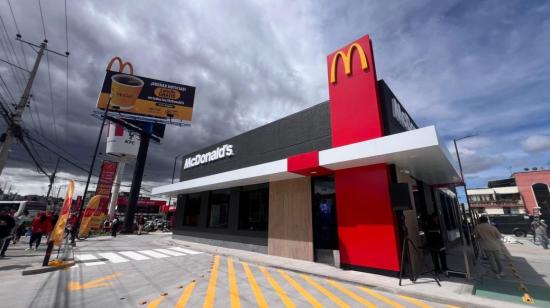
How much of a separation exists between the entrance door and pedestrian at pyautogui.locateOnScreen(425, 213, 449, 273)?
296 centimetres

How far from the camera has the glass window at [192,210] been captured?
15.7 meters

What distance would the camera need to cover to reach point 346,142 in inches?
323

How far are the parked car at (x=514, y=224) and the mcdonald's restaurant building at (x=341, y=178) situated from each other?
13024 mm

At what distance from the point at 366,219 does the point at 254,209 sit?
6.00m

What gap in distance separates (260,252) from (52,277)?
6.95m

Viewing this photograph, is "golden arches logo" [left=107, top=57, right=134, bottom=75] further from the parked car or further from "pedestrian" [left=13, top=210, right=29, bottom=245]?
the parked car

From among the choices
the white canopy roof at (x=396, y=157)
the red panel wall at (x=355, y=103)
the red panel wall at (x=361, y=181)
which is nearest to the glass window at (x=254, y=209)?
the white canopy roof at (x=396, y=157)

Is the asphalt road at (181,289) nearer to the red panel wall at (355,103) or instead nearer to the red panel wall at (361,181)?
the red panel wall at (361,181)

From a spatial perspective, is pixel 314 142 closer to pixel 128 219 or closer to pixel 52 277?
pixel 52 277

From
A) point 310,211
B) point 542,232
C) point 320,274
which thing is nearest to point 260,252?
point 310,211

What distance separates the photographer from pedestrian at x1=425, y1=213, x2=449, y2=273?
22.6 feet

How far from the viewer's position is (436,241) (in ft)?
23.1

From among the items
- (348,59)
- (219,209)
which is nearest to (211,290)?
(348,59)

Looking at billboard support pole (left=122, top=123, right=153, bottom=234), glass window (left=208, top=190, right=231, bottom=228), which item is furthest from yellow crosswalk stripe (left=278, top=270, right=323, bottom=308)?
billboard support pole (left=122, top=123, right=153, bottom=234)
